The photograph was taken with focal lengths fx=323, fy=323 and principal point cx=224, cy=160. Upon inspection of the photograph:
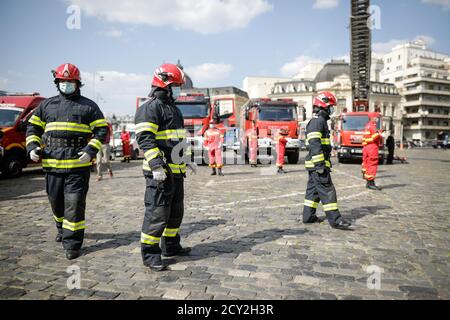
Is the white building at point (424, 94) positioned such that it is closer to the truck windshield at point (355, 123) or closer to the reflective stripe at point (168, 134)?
the truck windshield at point (355, 123)

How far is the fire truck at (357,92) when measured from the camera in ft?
45.6

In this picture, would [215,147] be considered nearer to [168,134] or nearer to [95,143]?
[95,143]

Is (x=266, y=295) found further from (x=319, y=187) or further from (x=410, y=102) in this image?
(x=410, y=102)

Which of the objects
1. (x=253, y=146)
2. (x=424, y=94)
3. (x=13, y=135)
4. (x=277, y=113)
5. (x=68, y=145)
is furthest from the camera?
(x=424, y=94)

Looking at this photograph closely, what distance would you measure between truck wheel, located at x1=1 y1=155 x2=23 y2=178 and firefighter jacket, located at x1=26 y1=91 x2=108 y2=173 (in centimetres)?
807

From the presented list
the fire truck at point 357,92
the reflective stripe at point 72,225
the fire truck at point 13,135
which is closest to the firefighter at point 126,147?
the fire truck at point 13,135

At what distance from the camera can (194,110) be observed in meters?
16.0

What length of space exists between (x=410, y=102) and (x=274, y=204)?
81903 millimetres

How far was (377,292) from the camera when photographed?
288 centimetres

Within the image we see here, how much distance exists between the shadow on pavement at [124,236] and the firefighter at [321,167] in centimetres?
149

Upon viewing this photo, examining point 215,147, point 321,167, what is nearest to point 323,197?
point 321,167

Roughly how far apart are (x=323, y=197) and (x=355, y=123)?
44.0 feet

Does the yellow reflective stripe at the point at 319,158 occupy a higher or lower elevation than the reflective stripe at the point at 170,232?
higher

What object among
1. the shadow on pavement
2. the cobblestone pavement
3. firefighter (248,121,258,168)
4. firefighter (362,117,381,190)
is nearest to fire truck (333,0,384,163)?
firefighter (248,121,258,168)
